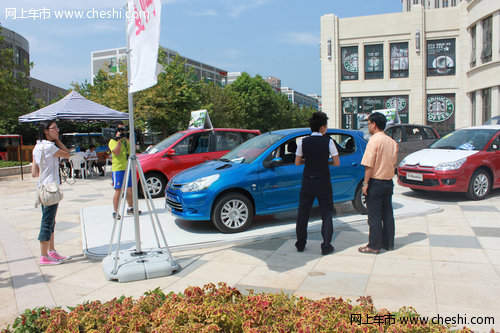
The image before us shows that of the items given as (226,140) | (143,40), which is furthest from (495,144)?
(143,40)

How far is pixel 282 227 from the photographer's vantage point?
7027mm

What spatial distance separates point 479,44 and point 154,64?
2686cm

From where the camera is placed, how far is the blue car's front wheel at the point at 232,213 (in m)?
6.54

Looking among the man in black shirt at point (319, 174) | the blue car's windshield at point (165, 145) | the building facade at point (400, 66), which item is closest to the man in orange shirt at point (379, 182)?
the man in black shirt at point (319, 174)

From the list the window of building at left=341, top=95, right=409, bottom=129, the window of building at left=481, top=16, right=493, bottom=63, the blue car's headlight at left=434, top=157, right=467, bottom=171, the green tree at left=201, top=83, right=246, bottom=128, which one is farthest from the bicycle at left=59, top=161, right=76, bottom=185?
the green tree at left=201, top=83, right=246, bottom=128

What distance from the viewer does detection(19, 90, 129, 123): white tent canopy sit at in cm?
1513

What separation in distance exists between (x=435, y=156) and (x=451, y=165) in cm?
60

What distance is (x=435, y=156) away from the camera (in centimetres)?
977

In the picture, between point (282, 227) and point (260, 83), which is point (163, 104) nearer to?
point (282, 227)

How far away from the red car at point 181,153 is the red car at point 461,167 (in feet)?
14.5

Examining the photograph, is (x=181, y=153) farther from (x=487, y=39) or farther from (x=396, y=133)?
(x=487, y=39)

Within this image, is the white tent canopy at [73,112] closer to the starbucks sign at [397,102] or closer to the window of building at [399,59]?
the starbucks sign at [397,102]

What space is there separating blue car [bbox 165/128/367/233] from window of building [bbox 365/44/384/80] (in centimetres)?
2890

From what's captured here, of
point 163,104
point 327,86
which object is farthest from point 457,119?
point 163,104
